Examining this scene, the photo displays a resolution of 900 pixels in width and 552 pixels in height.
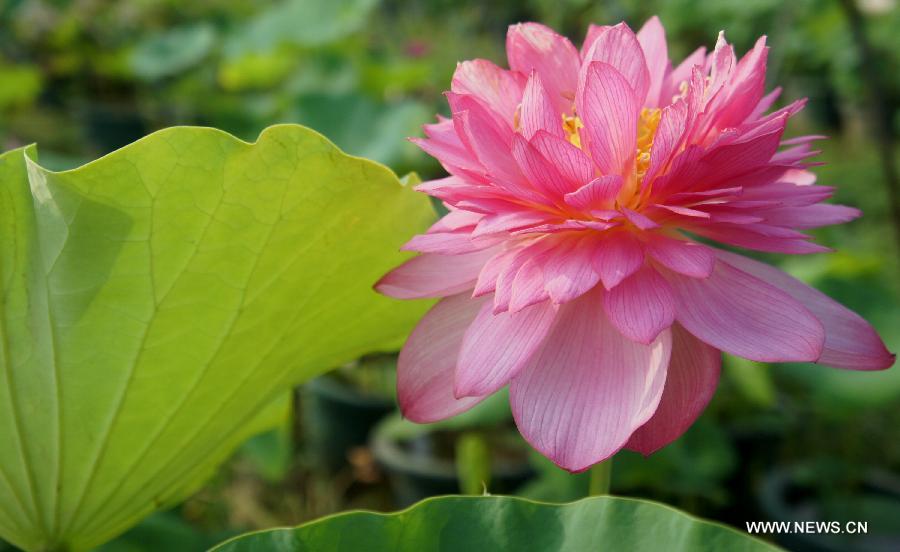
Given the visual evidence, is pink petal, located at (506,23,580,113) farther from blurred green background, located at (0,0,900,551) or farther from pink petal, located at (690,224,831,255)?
blurred green background, located at (0,0,900,551)

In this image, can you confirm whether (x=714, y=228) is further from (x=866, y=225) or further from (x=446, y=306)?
(x=866, y=225)

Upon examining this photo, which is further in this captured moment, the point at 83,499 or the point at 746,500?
the point at 746,500

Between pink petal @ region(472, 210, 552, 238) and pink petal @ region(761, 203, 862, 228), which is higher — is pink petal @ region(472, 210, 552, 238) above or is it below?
above

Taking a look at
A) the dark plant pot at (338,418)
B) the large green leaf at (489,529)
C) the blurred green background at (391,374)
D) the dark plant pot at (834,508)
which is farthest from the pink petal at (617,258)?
the dark plant pot at (338,418)

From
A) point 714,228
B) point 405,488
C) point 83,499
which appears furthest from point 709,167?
point 405,488

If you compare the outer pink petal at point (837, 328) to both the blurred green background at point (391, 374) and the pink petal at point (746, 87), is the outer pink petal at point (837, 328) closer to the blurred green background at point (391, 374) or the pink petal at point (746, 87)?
the pink petal at point (746, 87)

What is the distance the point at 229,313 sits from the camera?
51 centimetres

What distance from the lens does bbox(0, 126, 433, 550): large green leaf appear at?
0.47m

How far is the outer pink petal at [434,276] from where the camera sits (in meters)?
0.46

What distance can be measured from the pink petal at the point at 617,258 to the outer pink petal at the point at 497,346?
0.03 metres

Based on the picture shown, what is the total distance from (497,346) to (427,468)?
45.4 inches

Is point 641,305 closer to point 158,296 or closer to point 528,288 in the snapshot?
point 528,288

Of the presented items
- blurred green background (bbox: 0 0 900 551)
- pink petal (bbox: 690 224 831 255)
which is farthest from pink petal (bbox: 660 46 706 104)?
blurred green background (bbox: 0 0 900 551)

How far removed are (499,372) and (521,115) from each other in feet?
0.45
